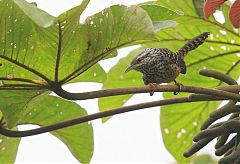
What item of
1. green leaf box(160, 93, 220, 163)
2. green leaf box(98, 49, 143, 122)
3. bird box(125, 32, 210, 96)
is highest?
bird box(125, 32, 210, 96)

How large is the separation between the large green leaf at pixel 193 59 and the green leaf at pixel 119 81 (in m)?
0.11

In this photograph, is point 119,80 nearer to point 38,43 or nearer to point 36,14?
point 38,43

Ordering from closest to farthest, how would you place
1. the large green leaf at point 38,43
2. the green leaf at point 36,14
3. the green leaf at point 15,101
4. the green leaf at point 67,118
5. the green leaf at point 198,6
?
the green leaf at point 36,14
the large green leaf at point 38,43
the green leaf at point 15,101
the green leaf at point 67,118
the green leaf at point 198,6

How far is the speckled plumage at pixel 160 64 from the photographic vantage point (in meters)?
1.78

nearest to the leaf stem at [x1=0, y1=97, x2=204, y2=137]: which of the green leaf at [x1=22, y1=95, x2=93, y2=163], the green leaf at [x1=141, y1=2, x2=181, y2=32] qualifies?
the green leaf at [x1=141, y1=2, x2=181, y2=32]

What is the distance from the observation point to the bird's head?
5.84 ft

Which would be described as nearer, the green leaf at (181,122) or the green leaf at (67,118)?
the green leaf at (67,118)

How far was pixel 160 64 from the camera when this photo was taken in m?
1.87

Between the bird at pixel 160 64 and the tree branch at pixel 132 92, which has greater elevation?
the tree branch at pixel 132 92

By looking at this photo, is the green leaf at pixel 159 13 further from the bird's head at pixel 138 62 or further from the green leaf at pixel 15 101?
the bird's head at pixel 138 62

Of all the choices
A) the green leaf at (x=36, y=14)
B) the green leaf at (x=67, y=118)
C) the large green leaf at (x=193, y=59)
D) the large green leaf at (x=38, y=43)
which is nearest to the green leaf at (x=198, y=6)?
the large green leaf at (x=193, y=59)

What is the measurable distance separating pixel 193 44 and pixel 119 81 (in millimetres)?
281

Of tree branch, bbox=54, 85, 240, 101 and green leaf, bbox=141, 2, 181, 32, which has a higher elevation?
green leaf, bbox=141, 2, 181, 32

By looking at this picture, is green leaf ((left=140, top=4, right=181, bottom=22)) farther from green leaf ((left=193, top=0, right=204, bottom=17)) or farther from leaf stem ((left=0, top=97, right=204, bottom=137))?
green leaf ((left=193, top=0, right=204, bottom=17))
